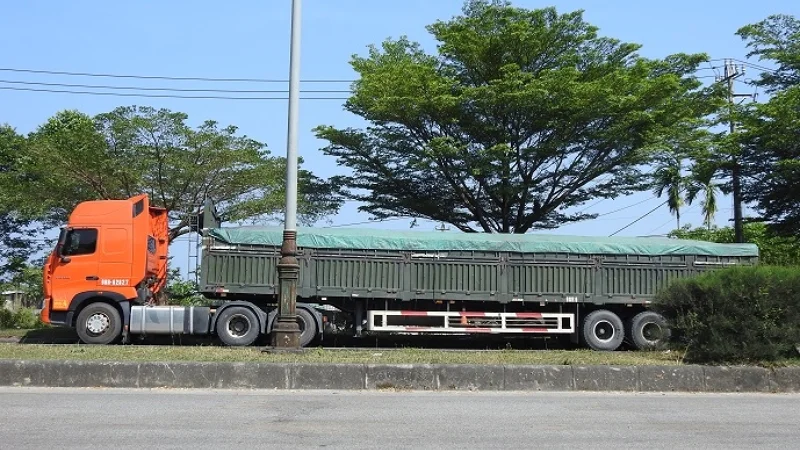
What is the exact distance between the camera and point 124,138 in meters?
23.0

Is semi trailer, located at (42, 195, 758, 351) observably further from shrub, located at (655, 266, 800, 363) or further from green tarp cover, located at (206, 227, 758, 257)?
shrub, located at (655, 266, 800, 363)

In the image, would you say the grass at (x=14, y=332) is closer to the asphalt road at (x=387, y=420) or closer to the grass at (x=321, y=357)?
the grass at (x=321, y=357)

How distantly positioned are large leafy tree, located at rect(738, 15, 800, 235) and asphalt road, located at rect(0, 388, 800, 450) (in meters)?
11.5

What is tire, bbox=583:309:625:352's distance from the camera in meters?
16.8

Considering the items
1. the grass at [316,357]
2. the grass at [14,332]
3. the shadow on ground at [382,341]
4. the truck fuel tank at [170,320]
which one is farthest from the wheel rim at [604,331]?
the grass at [14,332]

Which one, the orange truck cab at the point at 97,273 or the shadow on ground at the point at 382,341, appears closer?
the orange truck cab at the point at 97,273

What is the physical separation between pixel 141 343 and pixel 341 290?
4.83 metres

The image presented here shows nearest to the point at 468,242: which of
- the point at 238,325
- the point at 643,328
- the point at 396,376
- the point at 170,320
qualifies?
the point at 643,328

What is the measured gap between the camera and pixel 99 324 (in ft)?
52.4

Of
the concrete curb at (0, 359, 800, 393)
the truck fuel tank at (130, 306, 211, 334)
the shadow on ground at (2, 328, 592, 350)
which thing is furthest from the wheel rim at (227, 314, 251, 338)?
the concrete curb at (0, 359, 800, 393)

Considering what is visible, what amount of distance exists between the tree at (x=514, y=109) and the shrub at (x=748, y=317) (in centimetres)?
1062

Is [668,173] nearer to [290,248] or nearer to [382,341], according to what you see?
[382,341]

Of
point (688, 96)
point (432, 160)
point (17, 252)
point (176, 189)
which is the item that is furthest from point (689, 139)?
point (17, 252)

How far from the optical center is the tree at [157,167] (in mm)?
22859
